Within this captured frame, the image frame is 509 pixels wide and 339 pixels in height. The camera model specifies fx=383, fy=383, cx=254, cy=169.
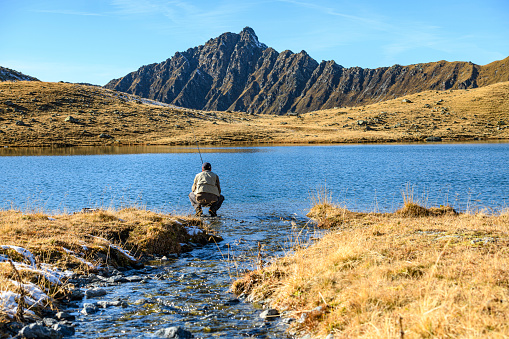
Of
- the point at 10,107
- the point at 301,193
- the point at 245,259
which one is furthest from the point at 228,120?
the point at 245,259

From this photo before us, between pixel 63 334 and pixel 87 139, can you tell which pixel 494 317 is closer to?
pixel 63 334

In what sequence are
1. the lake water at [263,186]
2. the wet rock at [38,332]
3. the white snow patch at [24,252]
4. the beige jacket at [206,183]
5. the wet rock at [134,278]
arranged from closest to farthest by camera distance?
1. the wet rock at [38,332]
2. the white snow patch at [24,252]
3. the wet rock at [134,278]
4. the beige jacket at [206,183]
5. the lake water at [263,186]

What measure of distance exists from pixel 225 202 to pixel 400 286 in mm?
19195

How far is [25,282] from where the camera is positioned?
8078 millimetres

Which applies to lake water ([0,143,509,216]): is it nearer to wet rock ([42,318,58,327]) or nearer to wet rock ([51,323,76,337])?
wet rock ([42,318,58,327])

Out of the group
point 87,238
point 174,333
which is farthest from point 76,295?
point 87,238

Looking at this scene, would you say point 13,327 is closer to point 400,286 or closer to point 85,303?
point 85,303

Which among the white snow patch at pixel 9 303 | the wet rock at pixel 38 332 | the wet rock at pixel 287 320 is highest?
the white snow patch at pixel 9 303

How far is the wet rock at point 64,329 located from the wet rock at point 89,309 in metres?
0.90

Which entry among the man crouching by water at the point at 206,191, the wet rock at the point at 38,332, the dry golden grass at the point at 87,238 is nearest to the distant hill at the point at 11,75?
the man crouching by water at the point at 206,191

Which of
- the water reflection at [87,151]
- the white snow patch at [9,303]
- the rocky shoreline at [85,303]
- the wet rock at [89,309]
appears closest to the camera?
the rocky shoreline at [85,303]

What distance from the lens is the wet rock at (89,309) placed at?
805cm

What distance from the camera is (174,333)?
22.6 feet

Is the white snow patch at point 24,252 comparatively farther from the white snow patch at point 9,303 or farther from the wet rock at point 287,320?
the wet rock at point 287,320
